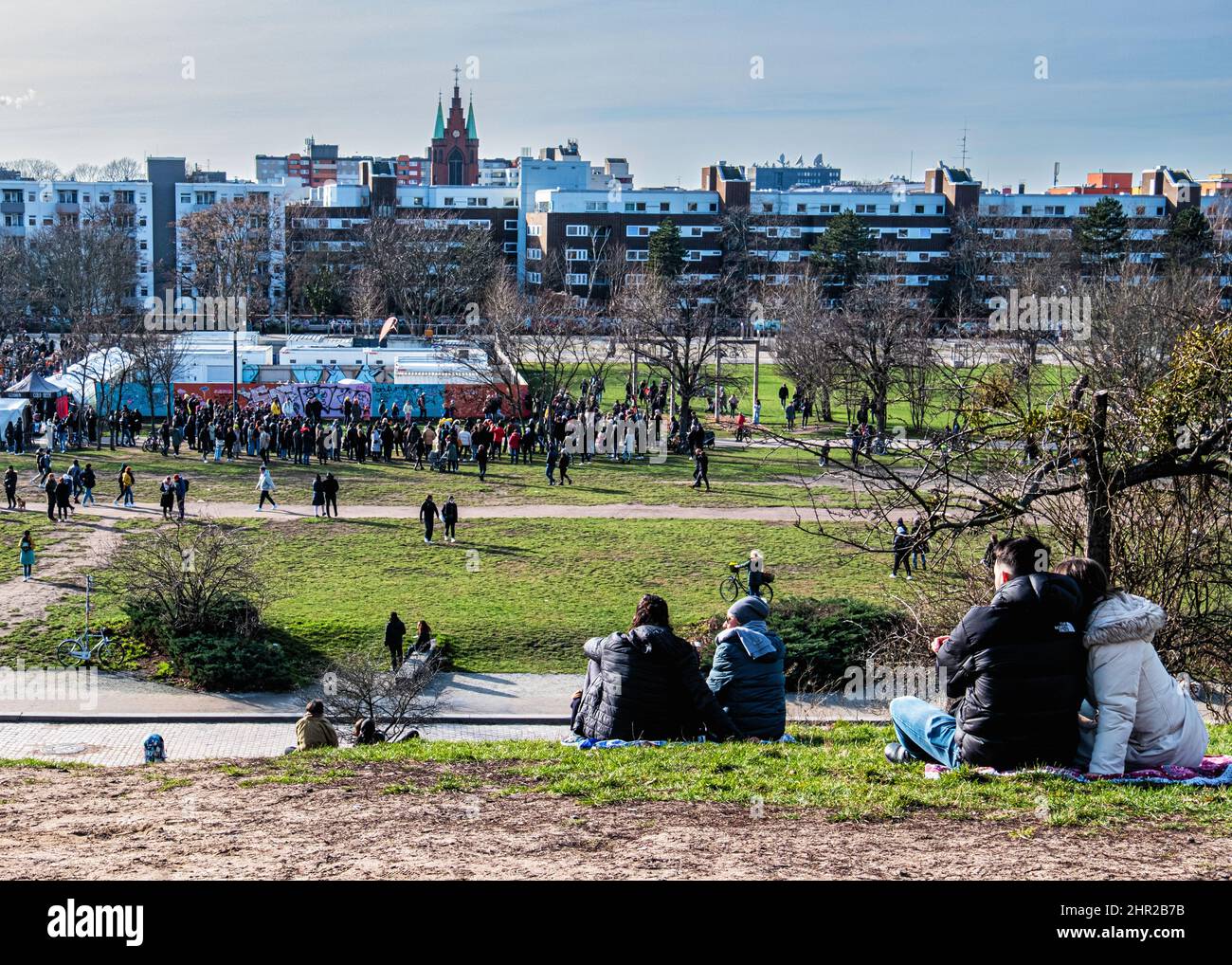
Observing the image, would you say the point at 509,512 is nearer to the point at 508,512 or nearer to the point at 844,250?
the point at 508,512

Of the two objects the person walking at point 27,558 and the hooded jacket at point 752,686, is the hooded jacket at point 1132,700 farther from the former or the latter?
the person walking at point 27,558

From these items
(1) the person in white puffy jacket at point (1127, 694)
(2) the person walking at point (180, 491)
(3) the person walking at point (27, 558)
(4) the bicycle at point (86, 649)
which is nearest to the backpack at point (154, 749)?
(4) the bicycle at point (86, 649)

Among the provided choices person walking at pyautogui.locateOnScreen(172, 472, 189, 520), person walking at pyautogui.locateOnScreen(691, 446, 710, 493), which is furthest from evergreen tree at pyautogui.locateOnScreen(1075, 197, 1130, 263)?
person walking at pyautogui.locateOnScreen(172, 472, 189, 520)

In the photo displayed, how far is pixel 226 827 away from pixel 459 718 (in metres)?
9.92

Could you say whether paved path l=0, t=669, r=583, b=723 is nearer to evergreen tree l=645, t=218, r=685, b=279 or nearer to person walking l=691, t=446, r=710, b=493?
person walking l=691, t=446, r=710, b=493

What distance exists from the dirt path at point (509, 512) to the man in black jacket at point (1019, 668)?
22.4 m

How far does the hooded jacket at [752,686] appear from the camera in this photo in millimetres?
9680

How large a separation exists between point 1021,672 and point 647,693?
118 inches

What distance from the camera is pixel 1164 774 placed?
25.5 ft

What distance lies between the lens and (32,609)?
21.9 meters

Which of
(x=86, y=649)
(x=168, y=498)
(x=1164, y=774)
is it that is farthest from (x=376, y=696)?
(x=168, y=498)

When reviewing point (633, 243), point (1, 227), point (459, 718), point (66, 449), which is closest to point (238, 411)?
point (66, 449)

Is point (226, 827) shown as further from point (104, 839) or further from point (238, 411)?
point (238, 411)

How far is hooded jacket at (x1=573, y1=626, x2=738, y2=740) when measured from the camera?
916cm
